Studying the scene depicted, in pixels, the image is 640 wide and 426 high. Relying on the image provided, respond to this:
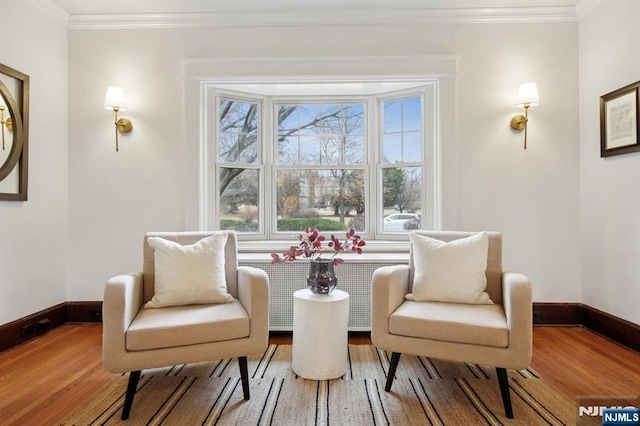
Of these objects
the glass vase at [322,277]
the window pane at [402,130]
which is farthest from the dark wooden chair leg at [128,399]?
the window pane at [402,130]

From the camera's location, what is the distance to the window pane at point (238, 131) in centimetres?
328

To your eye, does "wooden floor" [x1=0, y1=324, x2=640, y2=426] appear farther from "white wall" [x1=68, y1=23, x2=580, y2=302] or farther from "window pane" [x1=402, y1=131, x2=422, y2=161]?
"window pane" [x1=402, y1=131, x2=422, y2=161]

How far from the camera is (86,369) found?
7.25 ft

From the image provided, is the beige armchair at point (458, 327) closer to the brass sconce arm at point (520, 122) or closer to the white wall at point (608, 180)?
the white wall at point (608, 180)

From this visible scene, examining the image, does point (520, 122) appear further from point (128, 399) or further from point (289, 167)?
point (128, 399)

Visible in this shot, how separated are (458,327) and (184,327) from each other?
1.38 metres

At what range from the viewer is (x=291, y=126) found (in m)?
3.42

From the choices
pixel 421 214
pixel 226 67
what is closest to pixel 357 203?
pixel 421 214

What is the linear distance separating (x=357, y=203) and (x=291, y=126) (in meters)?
0.98

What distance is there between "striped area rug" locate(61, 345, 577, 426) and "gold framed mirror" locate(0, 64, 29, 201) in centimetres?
163

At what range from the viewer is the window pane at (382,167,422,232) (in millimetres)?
3264

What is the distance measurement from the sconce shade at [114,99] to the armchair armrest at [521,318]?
3.05 metres

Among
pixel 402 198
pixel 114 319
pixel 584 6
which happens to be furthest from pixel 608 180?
pixel 114 319

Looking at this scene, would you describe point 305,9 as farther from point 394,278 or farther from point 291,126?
point 394,278
